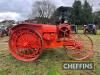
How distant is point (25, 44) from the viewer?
10.3 metres

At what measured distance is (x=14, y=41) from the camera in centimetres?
1045

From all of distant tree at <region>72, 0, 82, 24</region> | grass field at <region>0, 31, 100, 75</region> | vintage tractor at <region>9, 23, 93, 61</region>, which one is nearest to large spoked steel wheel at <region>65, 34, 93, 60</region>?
vintage tractor at <region>9, 23, 93, 61</region>

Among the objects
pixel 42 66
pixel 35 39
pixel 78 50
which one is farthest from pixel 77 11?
pixel 42 66

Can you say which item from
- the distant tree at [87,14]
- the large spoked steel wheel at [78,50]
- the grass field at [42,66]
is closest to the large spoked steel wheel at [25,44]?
the grass field at [42,66]

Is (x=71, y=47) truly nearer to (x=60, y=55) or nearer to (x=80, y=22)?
(x=60, y=55)

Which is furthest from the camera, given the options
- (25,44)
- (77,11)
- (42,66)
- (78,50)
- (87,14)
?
(87,14)

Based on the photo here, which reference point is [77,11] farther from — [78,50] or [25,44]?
[25,44]

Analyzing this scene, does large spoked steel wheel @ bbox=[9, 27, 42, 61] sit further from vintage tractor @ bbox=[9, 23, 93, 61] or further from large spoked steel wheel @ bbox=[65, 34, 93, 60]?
large spoked steel wheel @ bbox=[65, 34, 93, 60]

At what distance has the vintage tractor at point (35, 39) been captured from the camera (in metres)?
10.3

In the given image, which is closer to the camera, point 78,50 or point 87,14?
point 78,50

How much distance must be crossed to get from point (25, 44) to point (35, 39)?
13.9 inches

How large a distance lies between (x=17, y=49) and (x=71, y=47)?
6.47ft

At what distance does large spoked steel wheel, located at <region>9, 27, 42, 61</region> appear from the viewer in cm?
1026

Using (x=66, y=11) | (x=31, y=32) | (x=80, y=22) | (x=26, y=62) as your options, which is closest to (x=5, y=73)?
(x=26, y=62)
